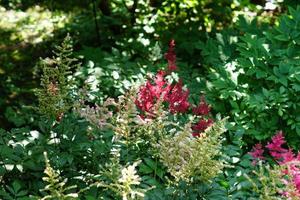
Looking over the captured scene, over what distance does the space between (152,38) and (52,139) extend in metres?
2.68

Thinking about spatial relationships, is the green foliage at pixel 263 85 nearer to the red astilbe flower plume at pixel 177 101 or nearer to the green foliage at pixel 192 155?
the red astilbe flower plume at pixel 177 101

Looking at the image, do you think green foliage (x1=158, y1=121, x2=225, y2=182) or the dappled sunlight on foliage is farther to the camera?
the dappled sunlight on foliage

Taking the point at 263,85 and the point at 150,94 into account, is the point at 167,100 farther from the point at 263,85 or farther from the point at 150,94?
the point at 263,85

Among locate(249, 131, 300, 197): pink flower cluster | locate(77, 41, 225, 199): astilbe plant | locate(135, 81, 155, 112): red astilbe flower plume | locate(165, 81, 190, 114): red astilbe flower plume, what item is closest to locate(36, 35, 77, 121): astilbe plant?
locate(77, 41, 225, 199): astilbe plant

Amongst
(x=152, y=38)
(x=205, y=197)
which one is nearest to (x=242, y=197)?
(x=205, y=197)

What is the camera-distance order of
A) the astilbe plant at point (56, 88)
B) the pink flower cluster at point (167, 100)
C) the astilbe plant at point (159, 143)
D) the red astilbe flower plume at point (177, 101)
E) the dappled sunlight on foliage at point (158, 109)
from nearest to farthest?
1. the astilbe plant at point (159, 143)
2. the dappled sunlight on foliage at point (158, 109)
3. the astilbe plant at point (56, 88)
4. the pink flower cluster at point (167, 100)
5. the red astilbe flower plume at point (177, 101)

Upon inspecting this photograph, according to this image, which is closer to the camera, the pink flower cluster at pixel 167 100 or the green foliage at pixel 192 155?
the green foliage at pixel 192 155

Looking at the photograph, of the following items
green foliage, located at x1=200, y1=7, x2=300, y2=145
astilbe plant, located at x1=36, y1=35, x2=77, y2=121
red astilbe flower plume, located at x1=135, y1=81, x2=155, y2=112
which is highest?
astilbe plant, located at x1=36, y1=35, x2=77, y2=121

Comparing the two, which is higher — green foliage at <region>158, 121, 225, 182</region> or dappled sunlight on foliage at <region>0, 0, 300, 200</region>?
green foliage at <region>158, 121, 225, 182</region>

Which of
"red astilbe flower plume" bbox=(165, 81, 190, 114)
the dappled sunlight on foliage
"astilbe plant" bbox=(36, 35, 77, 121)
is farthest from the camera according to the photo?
"red astilbe flower plume" bbox=(165, 81, 190, 114)

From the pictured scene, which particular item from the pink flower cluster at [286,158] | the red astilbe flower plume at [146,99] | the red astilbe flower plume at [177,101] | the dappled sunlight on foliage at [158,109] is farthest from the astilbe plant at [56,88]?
the pink flower cluster at [286,158]

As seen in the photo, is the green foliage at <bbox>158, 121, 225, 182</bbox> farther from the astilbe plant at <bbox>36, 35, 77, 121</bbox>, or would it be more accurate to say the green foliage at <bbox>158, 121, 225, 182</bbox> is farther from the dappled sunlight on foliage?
the astilbe plant at <bbox>36, 35, 77, 121</bbox>

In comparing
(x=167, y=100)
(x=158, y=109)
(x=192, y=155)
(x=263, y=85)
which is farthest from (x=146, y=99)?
(x=263, y=85)

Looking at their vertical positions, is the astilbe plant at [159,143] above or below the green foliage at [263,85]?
above
